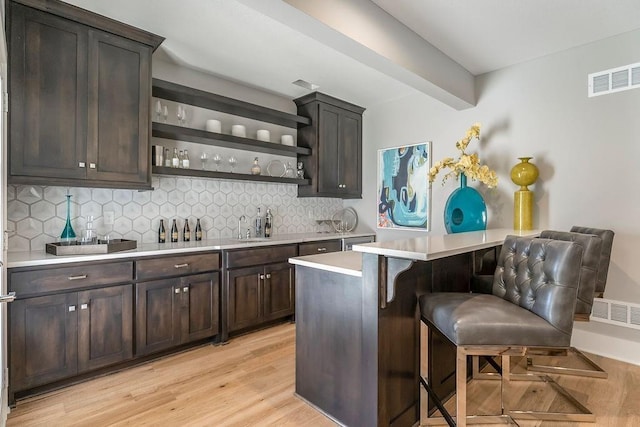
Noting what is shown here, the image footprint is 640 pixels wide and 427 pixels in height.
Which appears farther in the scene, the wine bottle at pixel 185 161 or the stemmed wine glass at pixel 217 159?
the stemmed wine glass at pixel 217 159

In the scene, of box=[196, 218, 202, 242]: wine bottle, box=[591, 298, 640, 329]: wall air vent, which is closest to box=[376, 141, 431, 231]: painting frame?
box=[591, 298, 640, 329]: wall air vent

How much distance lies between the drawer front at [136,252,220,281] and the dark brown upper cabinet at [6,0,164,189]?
0.62m

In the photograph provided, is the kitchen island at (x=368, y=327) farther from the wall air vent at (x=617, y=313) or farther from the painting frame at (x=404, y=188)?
the painting frame at (x=404, y=188)

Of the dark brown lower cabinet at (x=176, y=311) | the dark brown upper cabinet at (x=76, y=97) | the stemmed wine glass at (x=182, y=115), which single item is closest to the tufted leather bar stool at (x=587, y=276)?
the dark brown lower cabinet at (x=176, y=311)

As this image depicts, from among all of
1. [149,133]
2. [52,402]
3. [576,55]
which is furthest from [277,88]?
[52,402]

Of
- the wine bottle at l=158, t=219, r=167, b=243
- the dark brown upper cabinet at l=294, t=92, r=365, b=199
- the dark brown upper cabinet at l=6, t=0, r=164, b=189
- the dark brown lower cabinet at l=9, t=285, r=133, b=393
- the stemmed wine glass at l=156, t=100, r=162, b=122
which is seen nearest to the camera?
the dark brown lower cabinet at l=9, t=285, r=133, b=393

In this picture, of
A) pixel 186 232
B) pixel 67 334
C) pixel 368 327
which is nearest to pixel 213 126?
pixel 186 232

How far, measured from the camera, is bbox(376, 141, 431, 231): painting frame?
12.7 feet

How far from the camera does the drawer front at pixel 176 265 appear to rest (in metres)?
2.51

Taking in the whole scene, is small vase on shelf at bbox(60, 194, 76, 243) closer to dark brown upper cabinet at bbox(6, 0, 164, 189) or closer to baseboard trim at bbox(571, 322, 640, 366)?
dark brown upper cabinet at bbox(6, 0, 164, 189)

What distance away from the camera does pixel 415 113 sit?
3965 mm

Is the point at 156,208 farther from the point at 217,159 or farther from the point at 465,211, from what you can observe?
the point at 465,211

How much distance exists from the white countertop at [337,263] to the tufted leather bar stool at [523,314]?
44 cm

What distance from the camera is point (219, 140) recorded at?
3258 mm
